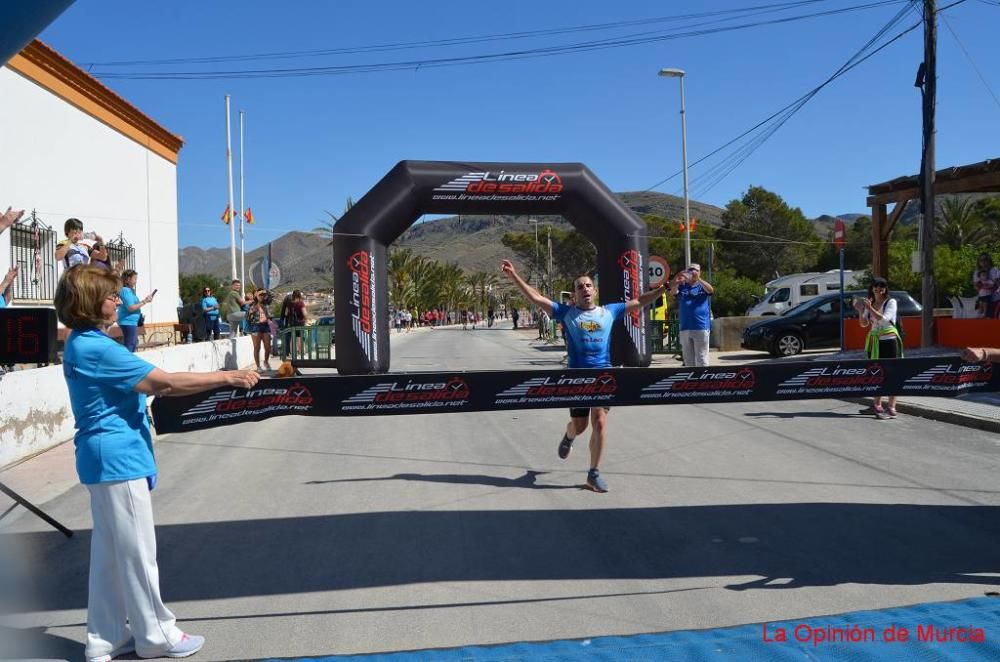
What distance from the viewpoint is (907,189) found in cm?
2156

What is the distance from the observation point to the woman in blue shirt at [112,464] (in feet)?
11.9

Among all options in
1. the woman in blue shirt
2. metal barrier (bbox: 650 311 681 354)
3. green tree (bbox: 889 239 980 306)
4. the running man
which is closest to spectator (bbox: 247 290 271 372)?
metal barrier (bbox: 650 311 681 354)

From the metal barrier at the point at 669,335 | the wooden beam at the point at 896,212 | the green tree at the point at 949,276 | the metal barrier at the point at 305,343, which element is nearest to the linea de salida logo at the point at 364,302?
the metal barrier at the point at 305,343

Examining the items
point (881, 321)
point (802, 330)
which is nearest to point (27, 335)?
point (881, 321)

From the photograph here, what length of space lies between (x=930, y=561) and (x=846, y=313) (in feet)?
52.7

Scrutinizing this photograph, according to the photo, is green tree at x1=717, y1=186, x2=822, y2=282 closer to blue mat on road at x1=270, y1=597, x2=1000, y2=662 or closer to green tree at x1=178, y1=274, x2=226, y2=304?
green tree at x1=178, y1=274, x2=226, y2=304

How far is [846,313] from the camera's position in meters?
19.8

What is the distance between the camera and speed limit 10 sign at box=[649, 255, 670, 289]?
16781mm

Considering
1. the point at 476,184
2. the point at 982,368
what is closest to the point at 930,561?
the point at 982,368

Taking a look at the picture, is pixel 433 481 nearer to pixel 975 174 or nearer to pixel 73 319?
pixel 73 319

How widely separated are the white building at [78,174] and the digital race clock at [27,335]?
38.9 feet

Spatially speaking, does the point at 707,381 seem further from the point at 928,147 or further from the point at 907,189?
the point at 907,189

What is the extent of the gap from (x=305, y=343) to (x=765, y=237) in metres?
62.5

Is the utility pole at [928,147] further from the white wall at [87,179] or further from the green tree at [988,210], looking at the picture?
the green tree at [988,210]
